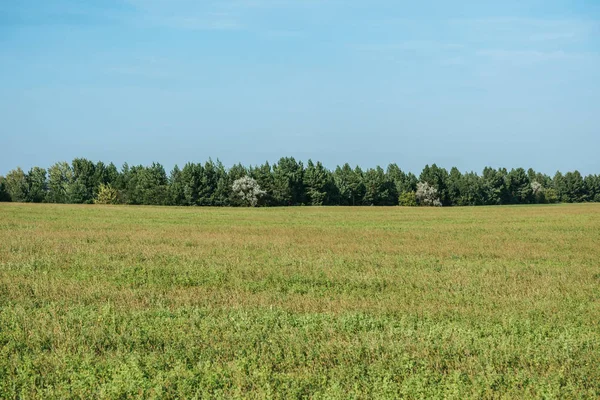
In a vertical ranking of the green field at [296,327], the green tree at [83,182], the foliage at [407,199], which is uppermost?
the green tree at [83,182]

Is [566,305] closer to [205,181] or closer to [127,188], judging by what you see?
[205,181]

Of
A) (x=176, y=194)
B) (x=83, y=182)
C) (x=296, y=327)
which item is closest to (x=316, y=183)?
(x=176, y=194)

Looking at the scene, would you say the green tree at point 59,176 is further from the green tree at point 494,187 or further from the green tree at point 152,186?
the green tree at point 494,187

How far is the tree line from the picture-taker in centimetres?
10400

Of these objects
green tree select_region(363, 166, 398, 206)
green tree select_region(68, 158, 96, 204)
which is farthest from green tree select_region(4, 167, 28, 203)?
green tree select_region(363, 166, 398, 206)

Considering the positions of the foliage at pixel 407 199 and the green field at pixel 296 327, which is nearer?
the green field at pixel 296 327

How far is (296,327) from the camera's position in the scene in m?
10.2

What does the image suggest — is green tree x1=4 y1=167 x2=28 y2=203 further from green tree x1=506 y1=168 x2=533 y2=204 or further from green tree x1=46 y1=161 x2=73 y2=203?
green tree x1=506 y1=168 x2=533 y2=204

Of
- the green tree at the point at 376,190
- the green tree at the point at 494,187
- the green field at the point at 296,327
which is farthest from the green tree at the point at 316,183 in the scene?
the green field at the point at 296,327

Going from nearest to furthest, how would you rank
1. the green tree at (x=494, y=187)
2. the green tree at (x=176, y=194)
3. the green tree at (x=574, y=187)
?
the green tree at (x=176, y=194), the green tree at (x=494, y=187), the green tree at (x=574, y=187)

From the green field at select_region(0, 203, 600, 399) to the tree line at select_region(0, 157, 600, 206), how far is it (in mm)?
85059

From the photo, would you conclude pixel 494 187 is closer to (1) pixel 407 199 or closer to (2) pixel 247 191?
(1) pixel 407 199

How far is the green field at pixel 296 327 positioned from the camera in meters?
7.68

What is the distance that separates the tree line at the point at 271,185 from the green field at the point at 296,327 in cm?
8506
